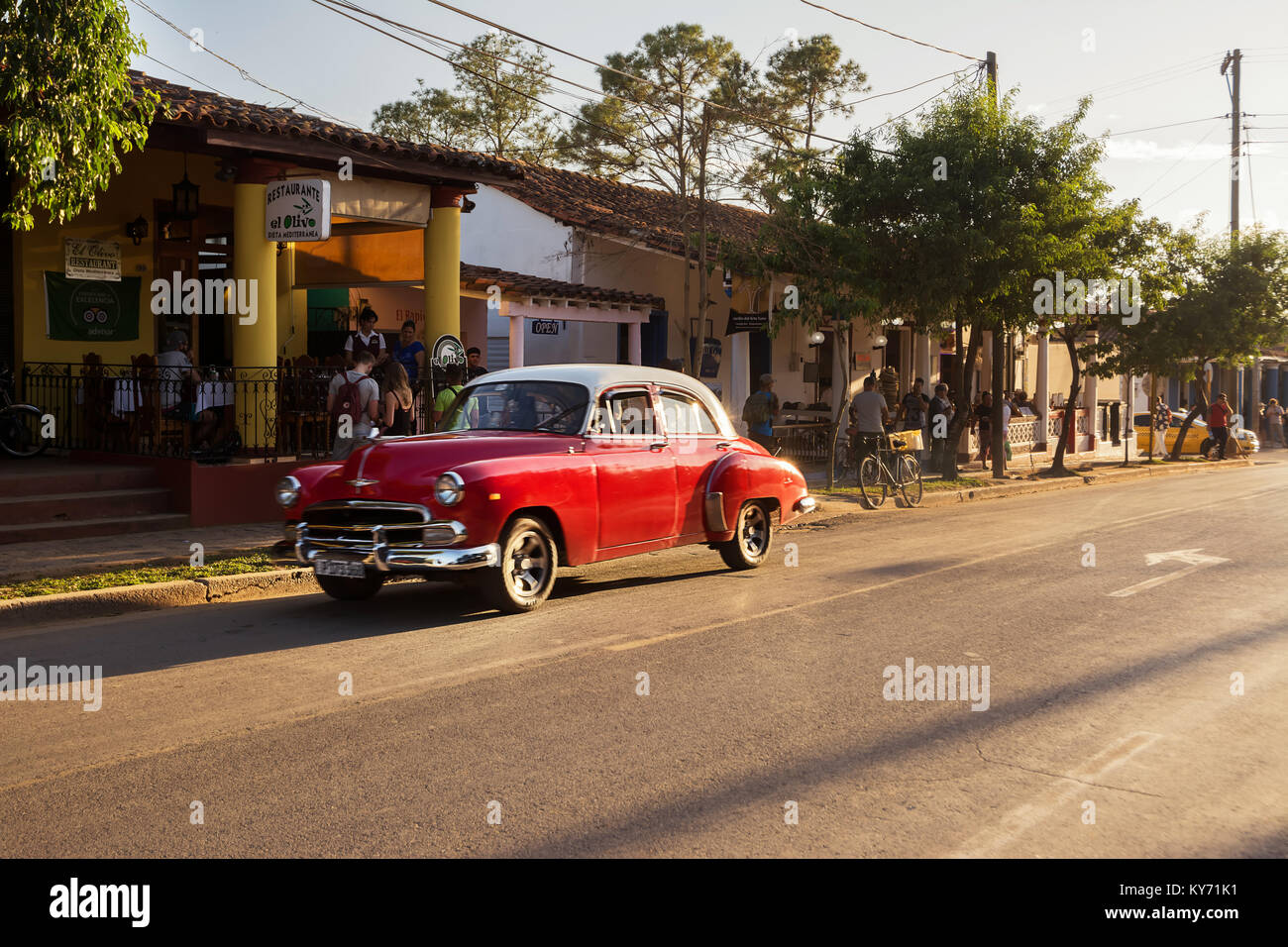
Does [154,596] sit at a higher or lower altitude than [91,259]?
lower

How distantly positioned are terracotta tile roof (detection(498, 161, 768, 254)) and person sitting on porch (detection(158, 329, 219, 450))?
27.3ft

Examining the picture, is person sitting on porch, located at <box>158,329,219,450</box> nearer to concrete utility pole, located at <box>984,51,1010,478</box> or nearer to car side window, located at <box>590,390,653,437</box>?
car side window, located at <box>590,390,653,437</box>

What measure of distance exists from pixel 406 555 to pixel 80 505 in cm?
573

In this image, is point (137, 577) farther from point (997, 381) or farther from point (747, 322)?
point (997, 381)

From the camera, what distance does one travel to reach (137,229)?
1566 cm

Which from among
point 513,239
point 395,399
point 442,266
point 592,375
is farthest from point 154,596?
point 513,239

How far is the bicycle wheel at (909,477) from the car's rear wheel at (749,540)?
7.72 m

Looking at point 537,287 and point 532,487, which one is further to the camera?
point 537,287

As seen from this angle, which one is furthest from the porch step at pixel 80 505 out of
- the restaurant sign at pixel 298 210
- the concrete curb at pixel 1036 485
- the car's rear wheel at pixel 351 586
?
the concrete curb at pixel 1036 485

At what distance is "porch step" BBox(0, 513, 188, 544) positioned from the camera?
11.5m

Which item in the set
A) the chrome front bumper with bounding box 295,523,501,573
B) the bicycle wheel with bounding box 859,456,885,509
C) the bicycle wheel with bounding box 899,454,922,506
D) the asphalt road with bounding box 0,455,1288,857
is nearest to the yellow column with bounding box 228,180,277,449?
the asphalt road with bounding box 0,455,1288,857

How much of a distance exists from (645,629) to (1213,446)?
103 feet

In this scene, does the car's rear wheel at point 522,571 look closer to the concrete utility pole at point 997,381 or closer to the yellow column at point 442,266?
the yellow column at point 442,266
